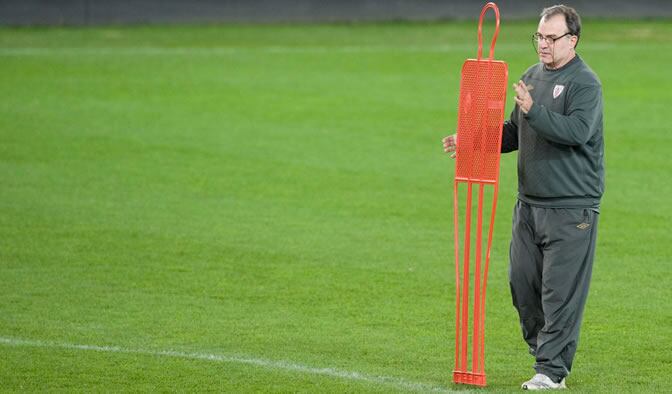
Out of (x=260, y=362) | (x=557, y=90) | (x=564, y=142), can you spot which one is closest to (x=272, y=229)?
(x=260, y=362)

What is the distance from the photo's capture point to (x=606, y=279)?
10258 millimetres

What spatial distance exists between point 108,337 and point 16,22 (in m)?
21.3

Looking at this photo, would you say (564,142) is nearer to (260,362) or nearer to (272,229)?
(260,362)

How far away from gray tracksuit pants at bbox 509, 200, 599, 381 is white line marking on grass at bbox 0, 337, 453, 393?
24.3 inches

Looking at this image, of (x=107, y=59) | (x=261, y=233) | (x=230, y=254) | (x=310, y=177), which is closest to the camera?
(x=230, y=254)

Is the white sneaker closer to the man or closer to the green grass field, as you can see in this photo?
the man

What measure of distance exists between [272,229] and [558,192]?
5240 millimetres

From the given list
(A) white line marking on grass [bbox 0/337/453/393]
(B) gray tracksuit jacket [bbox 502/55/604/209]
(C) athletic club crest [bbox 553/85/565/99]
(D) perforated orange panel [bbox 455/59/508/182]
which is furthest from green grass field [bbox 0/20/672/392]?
(C) athletic club crest [bbox 553/85/565/99]

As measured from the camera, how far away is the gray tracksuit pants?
713 centimetres

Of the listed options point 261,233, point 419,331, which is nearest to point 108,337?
point 419,331

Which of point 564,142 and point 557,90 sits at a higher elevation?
point 557,90

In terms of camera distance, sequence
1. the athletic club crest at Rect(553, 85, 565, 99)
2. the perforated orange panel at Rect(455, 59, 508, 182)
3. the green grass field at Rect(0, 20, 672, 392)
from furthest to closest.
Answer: the green grass field at Rect(0, 20, 672, 392)
the athletic club crest at Rect(553, 85, 565, 99)
the perforated orange panel at Rect(455, 59, 508, 182)

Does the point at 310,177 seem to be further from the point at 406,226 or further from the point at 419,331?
the point at 419,331

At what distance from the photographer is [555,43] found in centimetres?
697
